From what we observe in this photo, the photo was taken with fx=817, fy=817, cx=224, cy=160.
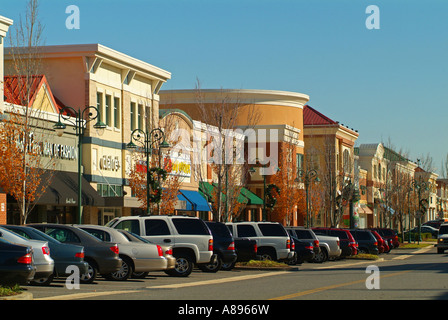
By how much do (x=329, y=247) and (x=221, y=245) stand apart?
1201cm

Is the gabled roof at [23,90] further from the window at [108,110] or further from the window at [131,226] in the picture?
the window at [131,226]

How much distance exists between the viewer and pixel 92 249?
22.3 meters

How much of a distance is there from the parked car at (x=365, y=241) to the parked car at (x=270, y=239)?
12900 mm

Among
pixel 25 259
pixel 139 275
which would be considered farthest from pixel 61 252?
pixel 139 275

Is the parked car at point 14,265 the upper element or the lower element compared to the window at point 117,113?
lower

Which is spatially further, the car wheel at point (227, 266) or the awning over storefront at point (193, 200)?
the awning over storefront at point (193, 200)

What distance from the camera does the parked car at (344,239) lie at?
1635 inches

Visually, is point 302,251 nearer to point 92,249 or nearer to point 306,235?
point 306,235

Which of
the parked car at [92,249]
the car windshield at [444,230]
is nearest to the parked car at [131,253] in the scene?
the parked car at [92,249]

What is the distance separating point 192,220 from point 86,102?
17519 mm

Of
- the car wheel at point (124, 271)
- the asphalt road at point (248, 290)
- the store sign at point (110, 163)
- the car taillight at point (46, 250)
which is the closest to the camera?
the asphalt road at point (248, 290)

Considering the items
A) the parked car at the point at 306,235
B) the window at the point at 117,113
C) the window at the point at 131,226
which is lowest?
the parked car at the point at 306,235

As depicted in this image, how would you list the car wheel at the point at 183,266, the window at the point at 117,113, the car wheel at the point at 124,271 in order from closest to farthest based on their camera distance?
the car wheel at the point at 124,271 < the car wheel at the point at 183,266 < the window at the point at 117,113
